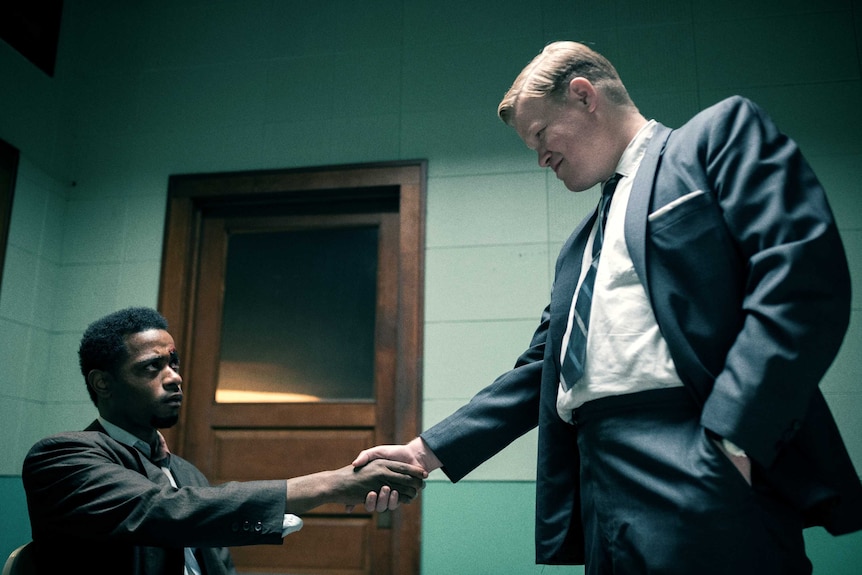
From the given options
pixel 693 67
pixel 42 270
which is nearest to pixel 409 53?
pixel 693 67

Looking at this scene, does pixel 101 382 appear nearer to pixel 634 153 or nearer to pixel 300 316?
pixel 634 153

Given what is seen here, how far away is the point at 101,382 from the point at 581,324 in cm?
133

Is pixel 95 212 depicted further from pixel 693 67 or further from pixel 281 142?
pixel 693 67

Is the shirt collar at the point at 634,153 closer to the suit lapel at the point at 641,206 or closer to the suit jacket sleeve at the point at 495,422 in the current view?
the suit lapel at the point at 641,206

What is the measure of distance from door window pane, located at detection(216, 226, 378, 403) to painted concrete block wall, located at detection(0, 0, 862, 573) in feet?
1.16

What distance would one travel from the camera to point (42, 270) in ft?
12.2

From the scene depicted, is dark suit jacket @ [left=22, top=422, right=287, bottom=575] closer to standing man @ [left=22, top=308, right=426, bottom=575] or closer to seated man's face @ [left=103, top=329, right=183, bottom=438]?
standing man @ [left=22, top=308, right=426, bottom=575]

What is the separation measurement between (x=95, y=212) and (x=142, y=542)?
260cm

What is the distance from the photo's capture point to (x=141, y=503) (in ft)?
5.48

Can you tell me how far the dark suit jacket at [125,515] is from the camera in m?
1.66

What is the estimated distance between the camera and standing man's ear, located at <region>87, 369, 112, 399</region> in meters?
2.07

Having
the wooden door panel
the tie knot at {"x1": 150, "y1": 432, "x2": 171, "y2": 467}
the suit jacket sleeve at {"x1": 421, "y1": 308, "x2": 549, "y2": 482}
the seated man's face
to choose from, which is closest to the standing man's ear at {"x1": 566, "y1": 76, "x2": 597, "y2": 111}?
Answer: the suit jacket sleeve at {"x1": 421, "y1": 308, "x2": 549, "y2": 482}

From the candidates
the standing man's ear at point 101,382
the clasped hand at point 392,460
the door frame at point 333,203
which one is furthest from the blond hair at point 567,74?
the door frame at point 333,203

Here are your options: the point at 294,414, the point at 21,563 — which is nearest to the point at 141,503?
the point at 21,563
